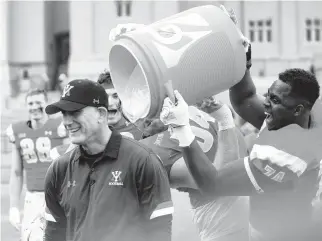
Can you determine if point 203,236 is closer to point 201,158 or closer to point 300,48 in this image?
point 201,158

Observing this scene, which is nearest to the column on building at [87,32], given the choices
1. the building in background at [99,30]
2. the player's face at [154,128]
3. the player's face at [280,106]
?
the building in background at [99,30]

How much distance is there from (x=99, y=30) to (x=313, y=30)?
1109 cm

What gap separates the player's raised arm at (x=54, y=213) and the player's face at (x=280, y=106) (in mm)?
1023

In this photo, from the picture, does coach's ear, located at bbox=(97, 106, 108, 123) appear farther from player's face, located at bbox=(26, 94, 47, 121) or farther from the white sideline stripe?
player's face, located at bbox=(26, 94, 47, 121)

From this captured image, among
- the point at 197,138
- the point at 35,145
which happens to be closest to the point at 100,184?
the point at 197,138

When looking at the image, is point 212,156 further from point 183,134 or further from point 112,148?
point 183,134

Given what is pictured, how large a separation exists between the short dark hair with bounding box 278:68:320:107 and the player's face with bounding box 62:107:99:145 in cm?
87

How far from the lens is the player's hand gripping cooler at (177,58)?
8.06ft

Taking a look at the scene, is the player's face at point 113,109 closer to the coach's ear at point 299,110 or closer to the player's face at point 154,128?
the player's face at point 154,128

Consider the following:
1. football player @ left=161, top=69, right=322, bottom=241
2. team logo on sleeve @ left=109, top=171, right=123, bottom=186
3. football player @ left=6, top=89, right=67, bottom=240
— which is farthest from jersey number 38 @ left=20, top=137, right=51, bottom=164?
football player @ left=161, top=69, right=322, bottom=241

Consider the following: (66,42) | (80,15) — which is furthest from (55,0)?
(80,15)

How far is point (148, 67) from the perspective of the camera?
2438 mm

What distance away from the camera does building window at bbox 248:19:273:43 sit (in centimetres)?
3000

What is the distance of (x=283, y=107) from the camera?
8.53ft
